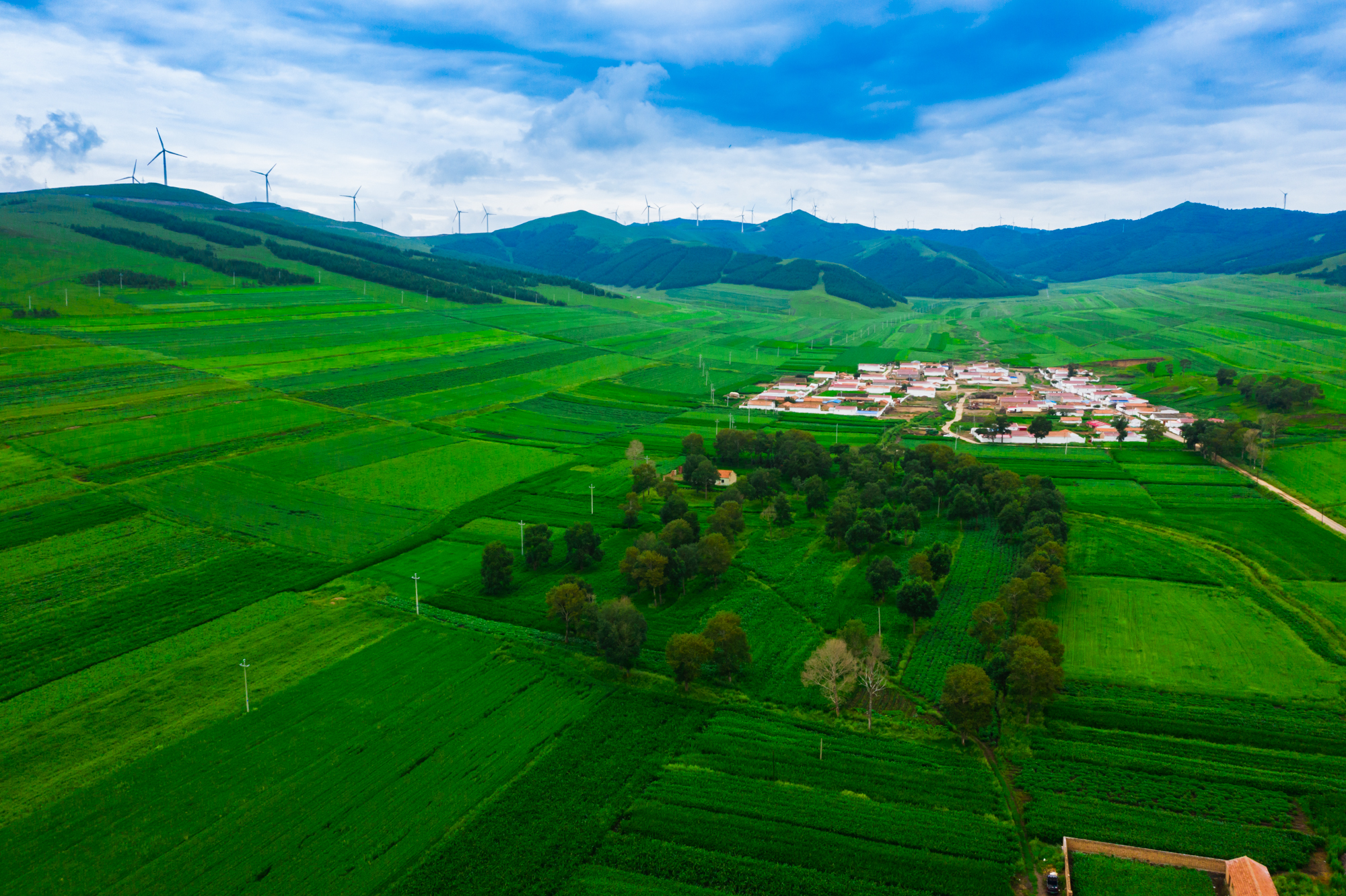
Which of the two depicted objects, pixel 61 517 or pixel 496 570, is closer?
pixel 496 570

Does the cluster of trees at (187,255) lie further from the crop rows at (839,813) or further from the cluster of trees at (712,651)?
the crop rows at (839,813)

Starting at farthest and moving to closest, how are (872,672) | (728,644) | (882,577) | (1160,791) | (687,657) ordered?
1. (882,577)
2. (728,644)
3. (872,672)
4. (687,657)
5. (1160,791)

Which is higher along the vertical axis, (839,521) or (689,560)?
(839,521)

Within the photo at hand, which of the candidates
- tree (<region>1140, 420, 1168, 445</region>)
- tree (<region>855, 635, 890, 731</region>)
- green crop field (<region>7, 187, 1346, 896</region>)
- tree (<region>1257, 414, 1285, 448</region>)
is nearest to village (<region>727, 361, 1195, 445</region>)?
tree (<region>1140, 420, 1168, 445</region>)

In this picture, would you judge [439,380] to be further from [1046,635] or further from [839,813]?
[839,813]

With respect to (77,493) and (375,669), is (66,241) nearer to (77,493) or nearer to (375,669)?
(77,493)

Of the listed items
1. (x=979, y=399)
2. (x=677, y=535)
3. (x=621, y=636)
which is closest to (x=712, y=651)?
(x=621, y=636)

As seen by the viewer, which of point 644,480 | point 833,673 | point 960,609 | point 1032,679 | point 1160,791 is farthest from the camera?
point 644,480
